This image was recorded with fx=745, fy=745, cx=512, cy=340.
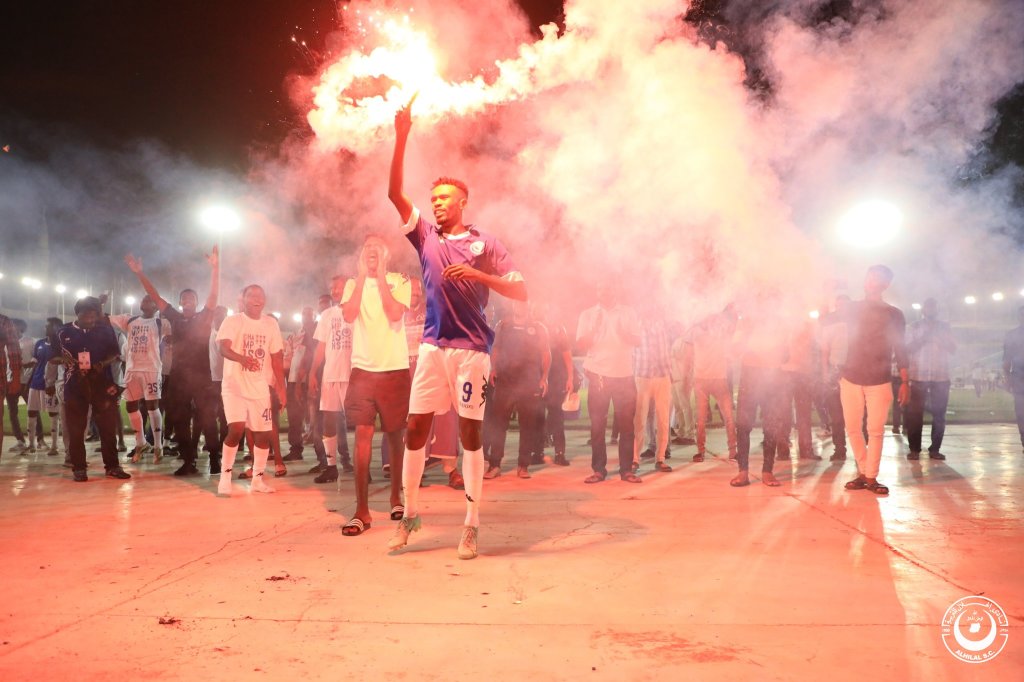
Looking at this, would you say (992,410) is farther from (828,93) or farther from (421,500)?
(421,500)

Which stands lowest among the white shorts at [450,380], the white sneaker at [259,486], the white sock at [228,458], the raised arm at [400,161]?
the white sneaker at [259,486]

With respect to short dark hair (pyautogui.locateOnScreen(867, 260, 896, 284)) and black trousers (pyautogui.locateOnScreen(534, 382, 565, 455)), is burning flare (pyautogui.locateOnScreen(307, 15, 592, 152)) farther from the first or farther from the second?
black trousers (pyautogui.locateOnScreen(534, 382, 565, 455))

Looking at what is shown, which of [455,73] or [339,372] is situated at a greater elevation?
[455,73]

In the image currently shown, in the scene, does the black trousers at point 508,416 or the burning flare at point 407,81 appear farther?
the black trousers at point 508,416

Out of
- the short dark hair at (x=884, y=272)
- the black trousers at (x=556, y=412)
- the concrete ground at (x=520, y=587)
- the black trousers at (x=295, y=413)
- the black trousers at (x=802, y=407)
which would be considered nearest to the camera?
the concrete ground at (x=520, y=587)

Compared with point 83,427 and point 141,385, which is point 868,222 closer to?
point 83,427

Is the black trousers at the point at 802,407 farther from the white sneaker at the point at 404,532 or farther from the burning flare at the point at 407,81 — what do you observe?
the white sneaker at the point at 404,532

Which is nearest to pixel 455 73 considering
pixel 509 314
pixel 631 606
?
pixel 509 314

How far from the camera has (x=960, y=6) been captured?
7719 mm

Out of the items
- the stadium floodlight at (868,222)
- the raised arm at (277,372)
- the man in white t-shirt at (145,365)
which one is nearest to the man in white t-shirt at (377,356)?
the raised arm at (277,372)

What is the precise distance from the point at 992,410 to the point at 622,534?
17450mm

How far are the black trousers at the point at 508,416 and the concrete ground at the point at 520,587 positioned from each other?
1693mm

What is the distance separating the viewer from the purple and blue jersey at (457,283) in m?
4.73

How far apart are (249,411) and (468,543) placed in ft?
12.7
